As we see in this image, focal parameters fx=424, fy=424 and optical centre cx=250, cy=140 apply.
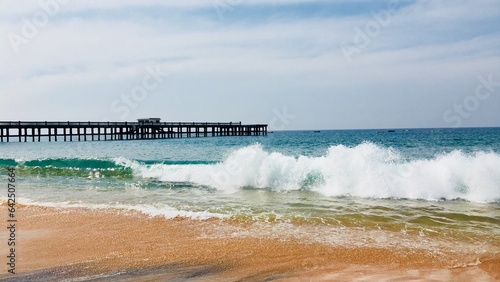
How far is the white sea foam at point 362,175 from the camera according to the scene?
11633mm

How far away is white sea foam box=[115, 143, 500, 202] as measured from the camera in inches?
458

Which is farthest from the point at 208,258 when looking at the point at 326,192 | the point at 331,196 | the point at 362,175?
the point at 362,175

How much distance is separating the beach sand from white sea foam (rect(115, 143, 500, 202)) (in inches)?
229

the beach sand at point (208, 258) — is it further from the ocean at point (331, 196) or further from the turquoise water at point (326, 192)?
the turquoise water at point (326, 192)

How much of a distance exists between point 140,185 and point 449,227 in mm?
10463

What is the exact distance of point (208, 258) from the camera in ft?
18.1

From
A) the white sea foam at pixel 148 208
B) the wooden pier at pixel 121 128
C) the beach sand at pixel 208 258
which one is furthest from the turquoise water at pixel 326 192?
the wooden pier at pixel 121 128

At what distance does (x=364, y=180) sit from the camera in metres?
12.4

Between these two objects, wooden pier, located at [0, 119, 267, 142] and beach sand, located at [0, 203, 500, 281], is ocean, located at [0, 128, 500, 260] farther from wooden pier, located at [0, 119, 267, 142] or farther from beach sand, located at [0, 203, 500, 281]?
wooden pier, located at [0, 119, 267, 142]

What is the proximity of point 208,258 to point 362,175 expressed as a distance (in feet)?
27.5

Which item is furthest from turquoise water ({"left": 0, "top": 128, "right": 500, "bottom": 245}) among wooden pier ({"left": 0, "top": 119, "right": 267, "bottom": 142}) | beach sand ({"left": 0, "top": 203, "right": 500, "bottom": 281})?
wooden pier ({"left": 0, "top": 119, "right": 267, "bottom": 142})

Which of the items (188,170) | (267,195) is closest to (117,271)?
(267,195)

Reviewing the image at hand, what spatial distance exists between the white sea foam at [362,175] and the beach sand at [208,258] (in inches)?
229

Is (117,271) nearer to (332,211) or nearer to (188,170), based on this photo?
(332,211)
